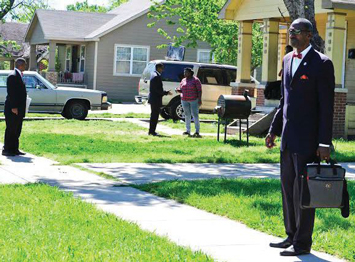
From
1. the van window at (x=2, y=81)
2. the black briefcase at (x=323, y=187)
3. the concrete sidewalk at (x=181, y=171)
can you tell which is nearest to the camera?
the black briefcase at (x=323, y=187)

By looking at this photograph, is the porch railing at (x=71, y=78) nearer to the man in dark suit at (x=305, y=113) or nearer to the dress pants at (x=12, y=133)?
the dress pants at (x=12, y=133)

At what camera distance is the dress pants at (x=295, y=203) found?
265 inches

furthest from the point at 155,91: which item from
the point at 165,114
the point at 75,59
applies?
the point at 75,59

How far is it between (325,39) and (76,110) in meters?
8.78

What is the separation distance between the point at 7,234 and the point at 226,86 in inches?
805

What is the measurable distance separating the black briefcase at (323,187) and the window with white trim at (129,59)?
114 feet

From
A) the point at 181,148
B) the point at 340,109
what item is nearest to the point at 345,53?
the point at 340,109

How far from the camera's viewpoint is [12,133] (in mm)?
14641

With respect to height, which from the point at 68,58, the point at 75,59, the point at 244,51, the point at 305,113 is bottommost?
the point at 305,113

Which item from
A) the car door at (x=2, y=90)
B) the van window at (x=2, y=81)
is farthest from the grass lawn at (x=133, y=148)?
the van window at (x=2, y=81)

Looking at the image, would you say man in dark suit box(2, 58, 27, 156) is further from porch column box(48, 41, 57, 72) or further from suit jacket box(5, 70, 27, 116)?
porch column box(48, 41, 57, 72)

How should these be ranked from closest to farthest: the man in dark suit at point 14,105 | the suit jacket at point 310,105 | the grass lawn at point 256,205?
the suit jacket at point 310,105 < the grass lawn at point 256,205 < the man in dark suit at point 14,105

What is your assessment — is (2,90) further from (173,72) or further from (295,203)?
(295,203)

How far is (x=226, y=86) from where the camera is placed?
2708cm
